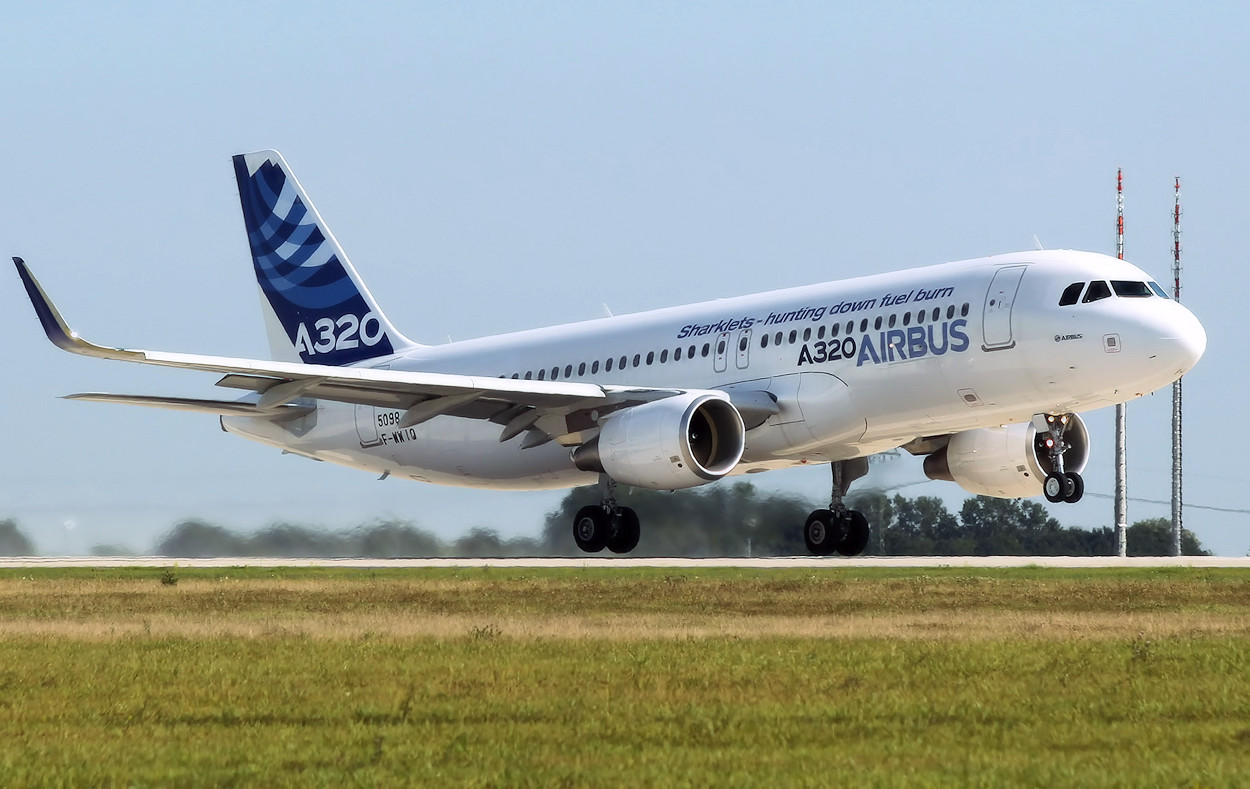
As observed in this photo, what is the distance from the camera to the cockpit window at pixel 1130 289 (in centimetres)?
2527

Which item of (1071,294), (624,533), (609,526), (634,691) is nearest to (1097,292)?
(1071,294)

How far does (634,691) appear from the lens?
12.3 meters

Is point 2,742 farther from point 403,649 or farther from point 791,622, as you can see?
point 791,622

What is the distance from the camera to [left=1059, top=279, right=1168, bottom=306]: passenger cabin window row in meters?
25.1

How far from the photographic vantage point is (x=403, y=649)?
1562 cm

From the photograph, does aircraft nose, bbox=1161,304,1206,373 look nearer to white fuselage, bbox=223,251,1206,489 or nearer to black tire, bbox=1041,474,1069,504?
white fuselage, bbox=223,251,1206,489

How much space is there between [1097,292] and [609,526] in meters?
9.98

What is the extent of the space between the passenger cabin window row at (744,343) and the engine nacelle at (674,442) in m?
1.54

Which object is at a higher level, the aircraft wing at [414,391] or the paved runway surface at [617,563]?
the aircraft wing at [414,391]

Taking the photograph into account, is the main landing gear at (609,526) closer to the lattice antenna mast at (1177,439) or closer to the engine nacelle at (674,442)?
the engine nacelle at (674,442)

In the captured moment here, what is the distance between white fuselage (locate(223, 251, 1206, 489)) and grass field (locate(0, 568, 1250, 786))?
405 centimetres

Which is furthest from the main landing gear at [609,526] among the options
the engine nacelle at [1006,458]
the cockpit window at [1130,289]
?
the cockpit window at [1130,289]

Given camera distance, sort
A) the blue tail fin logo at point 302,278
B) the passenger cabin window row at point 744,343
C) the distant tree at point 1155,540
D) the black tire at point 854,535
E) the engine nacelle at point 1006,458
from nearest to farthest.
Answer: the passenger cabin window row at point 744,343, the engine nacelle at point 1006,458, the black tire at point 854,535, the blue tail fin logo at point 302,278, the distant tree at point 1155,540

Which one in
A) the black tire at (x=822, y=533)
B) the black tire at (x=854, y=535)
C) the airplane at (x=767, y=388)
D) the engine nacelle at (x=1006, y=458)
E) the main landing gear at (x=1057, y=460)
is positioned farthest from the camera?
the black tire at (x=822, y=533)
